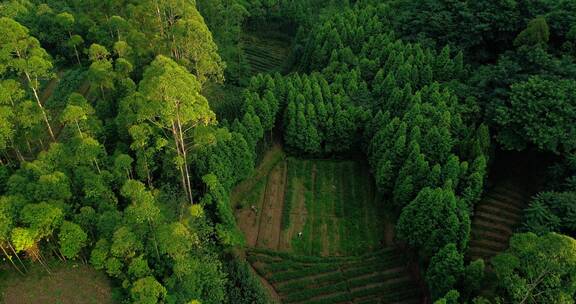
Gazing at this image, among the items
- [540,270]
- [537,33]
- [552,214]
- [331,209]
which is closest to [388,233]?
[331,209]

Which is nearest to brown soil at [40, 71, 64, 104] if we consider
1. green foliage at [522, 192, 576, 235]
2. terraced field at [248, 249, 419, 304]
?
terraced field at [248, 249, 419, 304]

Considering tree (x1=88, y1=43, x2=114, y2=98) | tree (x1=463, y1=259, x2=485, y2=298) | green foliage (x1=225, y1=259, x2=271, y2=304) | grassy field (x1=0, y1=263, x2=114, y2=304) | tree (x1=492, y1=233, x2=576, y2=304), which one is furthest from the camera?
tree (x1=88, y1=43, x2=114, y2=98)

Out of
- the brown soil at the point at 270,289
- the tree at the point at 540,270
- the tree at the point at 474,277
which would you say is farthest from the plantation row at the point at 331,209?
the tree at the point at 540,270

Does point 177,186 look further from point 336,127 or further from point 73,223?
point 336,127

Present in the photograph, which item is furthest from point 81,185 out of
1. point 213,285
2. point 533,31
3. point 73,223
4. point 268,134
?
point 533,31

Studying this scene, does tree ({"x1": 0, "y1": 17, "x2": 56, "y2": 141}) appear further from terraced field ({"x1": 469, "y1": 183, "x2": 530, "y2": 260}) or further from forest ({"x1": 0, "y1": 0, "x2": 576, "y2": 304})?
terraced field ({"x1": 469, "y1": 183, "x2": 530, "y2": 260})
